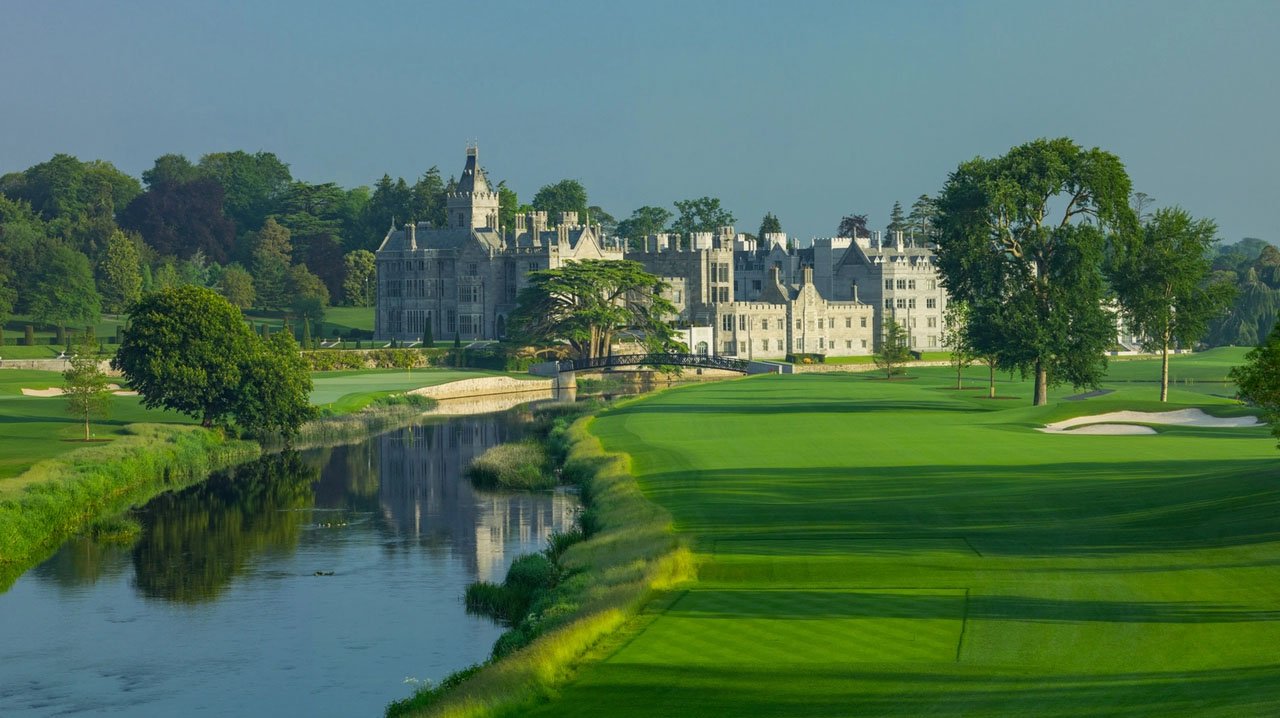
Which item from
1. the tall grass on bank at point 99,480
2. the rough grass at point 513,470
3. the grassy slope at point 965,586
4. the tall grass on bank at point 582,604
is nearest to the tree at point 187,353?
the tall grass on bank at point 99,480

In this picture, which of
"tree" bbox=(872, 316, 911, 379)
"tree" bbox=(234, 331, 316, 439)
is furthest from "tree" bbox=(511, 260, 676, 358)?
"tree" bbox=(234, 331, 316, 439)

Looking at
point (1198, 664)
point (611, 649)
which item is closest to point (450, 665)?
point (611, 649)

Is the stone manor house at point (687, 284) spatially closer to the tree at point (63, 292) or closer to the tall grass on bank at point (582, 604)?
the tree at point (63, 292)

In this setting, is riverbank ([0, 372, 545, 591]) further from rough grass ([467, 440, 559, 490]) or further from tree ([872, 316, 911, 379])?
tree ([872, 316, 911, 379])

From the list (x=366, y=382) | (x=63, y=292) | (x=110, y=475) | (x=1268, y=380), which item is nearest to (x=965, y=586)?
(x=1268, y=380)

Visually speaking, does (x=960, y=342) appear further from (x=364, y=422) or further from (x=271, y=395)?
(x=271, y=395)

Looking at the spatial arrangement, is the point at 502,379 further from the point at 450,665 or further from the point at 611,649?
the point at 611,649
